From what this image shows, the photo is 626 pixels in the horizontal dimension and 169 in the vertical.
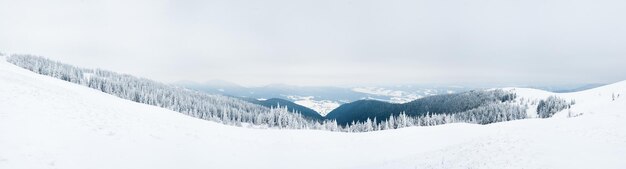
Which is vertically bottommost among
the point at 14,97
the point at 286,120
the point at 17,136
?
the point at 286,120

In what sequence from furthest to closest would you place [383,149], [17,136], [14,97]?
[383,149] → [14,97] → [17,136]

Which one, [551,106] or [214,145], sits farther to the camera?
[551,106]

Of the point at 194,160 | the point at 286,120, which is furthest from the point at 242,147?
the point at 286,120

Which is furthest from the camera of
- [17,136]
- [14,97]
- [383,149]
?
[383,149]

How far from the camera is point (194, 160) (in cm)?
2564

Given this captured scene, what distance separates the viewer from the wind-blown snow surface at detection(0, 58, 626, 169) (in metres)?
18.8

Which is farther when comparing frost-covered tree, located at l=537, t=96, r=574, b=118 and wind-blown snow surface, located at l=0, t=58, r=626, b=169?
frost-covered tree, located at l=537, t=96, r=574, b=118

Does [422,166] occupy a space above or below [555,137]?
below

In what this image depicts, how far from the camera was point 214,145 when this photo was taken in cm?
3056

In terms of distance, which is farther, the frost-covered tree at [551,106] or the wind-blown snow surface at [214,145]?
the frost-covered tree at [551,106]

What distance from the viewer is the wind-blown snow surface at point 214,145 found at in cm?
1880

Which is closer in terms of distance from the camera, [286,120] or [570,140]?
[570,140]

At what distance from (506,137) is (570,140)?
13.3ft

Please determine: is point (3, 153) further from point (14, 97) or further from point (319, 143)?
point (319, 143)
